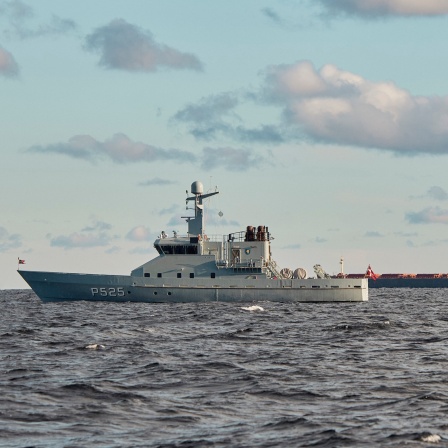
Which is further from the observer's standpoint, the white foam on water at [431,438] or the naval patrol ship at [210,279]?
the naval patrol ship at [210,279]

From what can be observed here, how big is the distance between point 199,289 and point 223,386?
50.0 metres

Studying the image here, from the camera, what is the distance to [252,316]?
61.3 metres

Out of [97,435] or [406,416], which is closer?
[97,435]

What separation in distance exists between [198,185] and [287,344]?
142 feet

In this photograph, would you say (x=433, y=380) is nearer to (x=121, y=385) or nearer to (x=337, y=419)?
(x=337, y=419)

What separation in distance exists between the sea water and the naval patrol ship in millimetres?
26322

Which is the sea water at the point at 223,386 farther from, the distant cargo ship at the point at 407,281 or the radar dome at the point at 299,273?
the distant cargo ship at the point at 407,281

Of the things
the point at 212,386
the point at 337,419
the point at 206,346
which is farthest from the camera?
the point at 206,346

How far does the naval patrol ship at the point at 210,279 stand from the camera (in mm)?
77562

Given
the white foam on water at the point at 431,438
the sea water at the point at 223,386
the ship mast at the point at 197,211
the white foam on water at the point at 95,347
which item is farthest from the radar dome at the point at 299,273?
the white foam on water at the point at 431,438

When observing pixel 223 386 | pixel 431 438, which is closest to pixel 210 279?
pixel 223 386

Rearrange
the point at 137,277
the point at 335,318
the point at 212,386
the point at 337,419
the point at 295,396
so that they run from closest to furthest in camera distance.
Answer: the point at 337,419, the point at 295,396, the point at 212,386, the point at 335,318, the point at 137,277

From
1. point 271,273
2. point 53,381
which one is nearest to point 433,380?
point 53,381

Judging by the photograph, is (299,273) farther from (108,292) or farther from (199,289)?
(108,292)
